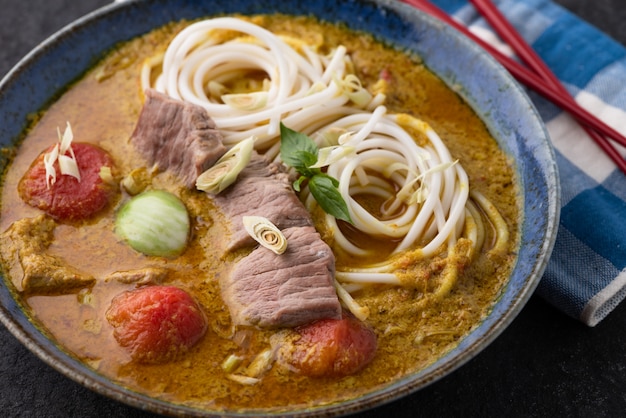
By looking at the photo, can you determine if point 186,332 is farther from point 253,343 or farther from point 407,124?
point 407,124

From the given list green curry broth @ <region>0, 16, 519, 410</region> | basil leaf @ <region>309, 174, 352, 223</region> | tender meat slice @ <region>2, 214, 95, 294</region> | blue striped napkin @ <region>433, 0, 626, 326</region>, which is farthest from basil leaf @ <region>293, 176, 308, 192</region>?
blue striped napkin @ <region>433, 0, 626, 326</region>

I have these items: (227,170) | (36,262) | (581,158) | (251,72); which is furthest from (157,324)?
(581,158)

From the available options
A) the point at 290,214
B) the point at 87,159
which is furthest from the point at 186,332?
the point at 87,159

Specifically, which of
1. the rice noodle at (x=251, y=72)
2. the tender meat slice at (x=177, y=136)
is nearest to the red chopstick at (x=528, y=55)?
the rice noodle at (x=251, y=72)

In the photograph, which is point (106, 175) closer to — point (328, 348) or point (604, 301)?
point (328, 348)

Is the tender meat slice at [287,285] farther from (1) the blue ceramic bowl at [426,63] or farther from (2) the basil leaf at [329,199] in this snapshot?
(1) the blue ceramic bowl at [426,63]
